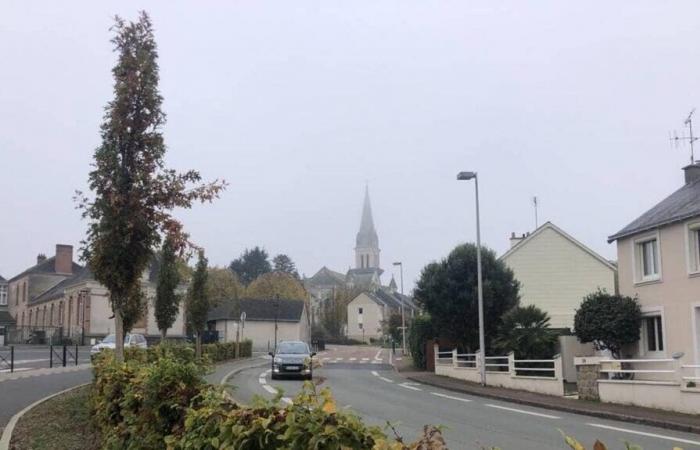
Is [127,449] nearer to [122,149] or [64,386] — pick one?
[122,149]

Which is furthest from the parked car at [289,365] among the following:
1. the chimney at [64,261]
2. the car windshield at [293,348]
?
the chimney at [64,261]

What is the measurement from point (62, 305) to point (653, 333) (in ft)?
209

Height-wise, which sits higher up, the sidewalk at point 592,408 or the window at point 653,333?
the window at point 653,333

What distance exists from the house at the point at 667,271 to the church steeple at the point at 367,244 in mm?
157268

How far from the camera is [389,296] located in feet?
446

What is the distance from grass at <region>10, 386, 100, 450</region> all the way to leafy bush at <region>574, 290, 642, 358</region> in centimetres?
1693

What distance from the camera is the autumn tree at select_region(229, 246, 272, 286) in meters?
122

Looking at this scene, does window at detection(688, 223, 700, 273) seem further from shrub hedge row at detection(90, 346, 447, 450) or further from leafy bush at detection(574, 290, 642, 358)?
shrub hedge row at detection(90, 346, 447, 450)

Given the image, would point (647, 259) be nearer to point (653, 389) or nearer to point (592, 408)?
point (653, 389)

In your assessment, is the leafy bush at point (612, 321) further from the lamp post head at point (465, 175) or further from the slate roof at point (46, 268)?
the slate roof at point (46, 268)

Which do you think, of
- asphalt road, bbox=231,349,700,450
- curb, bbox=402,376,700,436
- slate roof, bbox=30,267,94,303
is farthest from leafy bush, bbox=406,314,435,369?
slate roof, bbox=30,267,94,303

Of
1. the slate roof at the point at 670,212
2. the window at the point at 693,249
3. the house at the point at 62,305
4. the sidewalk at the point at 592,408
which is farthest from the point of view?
the house at the point at 62,305

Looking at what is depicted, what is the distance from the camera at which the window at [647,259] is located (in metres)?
22.9

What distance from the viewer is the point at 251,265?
401 ft
